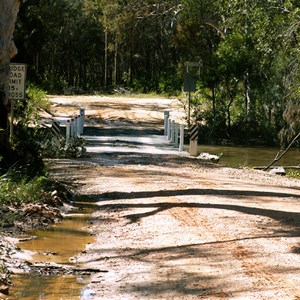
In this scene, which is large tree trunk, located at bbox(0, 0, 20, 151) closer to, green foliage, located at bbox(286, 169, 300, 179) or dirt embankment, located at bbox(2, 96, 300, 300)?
dirt embankment, located at bbox(2, 96, 300, 300)

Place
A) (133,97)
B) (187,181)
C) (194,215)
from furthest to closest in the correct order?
(133,97) < (187,181) < (194,215)

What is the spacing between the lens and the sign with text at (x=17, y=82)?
20875mm

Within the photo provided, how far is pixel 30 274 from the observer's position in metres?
9.34

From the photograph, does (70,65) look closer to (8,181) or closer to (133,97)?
(133,97)

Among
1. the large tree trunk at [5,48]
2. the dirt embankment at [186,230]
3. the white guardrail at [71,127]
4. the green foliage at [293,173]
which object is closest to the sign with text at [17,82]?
the dirt embankment at [186,230]

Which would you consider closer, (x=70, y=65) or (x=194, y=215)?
(x=194, y=215)

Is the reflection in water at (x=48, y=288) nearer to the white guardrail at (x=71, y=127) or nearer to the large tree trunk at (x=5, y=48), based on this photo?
the large tree trunk at (x=5, y=48)

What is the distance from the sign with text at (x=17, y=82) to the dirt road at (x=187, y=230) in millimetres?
2122

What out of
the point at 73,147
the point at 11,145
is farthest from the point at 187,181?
the point at 73,147

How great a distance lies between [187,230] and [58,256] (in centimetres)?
227

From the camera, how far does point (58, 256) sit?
421 inches

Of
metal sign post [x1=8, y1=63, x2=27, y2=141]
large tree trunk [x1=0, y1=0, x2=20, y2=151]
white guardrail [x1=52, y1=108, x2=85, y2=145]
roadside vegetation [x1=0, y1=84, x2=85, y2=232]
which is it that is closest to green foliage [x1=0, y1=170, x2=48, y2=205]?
roadside vegetation [x1=0, y1=84, x2=85, y2=232]

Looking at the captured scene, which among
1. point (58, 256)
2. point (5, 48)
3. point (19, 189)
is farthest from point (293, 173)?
point (58, 256)

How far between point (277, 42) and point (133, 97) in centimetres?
3446
